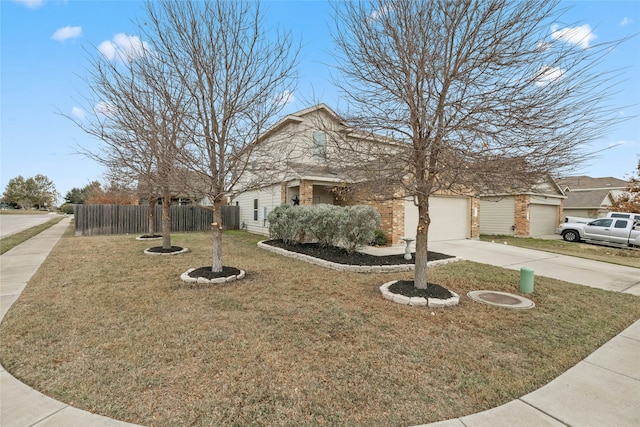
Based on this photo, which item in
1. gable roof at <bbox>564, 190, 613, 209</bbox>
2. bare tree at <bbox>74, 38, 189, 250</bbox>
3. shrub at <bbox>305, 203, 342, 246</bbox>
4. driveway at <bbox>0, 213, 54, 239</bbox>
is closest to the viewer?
bare tree at <bbox>74, 38, 189, 250</bbox>

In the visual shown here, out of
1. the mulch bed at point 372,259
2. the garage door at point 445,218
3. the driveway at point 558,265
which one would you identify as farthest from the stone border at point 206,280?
the garage door at point 445,218

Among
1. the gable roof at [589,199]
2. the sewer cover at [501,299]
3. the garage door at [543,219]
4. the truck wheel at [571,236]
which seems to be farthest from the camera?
the gable roof at [589,199]

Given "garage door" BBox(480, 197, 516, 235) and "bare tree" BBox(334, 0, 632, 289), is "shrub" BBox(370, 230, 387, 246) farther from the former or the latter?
"garage door" BBox(480, 197, 516, 235)

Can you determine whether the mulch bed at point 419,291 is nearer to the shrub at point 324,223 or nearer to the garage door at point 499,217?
the shrub at point 324,223

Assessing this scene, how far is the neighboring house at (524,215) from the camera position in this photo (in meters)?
17.1

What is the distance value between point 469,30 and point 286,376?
17.8ft

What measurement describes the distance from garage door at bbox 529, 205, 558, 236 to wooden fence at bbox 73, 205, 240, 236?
18.5m

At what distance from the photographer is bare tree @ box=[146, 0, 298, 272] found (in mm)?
5812

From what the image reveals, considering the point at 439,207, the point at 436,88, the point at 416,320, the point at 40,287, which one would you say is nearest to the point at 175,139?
the point at 40,287

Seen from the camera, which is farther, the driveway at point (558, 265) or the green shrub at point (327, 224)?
the green shrub at point (327, 224)

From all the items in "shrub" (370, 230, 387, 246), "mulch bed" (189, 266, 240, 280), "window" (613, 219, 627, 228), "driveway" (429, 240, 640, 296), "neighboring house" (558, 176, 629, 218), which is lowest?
"driveway" (429, 240, 640, 296)

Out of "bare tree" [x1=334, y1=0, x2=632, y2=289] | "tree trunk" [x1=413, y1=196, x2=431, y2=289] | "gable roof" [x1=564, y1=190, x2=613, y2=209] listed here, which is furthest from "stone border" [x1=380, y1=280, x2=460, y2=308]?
"gable roof" [x1=564, y1=190, x2=613, y2=209]

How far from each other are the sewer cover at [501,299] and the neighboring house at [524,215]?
12.7 m

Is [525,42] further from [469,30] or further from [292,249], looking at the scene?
[292,249]
